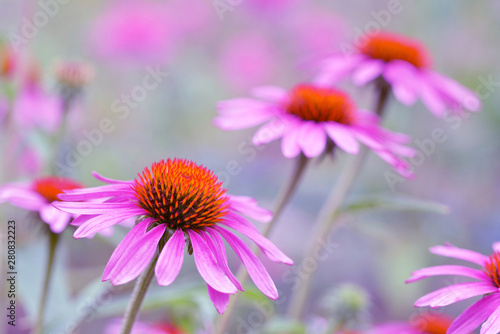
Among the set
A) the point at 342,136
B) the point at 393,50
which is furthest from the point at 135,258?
the point at 393,50

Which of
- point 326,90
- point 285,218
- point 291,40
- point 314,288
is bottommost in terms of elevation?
point 314,288

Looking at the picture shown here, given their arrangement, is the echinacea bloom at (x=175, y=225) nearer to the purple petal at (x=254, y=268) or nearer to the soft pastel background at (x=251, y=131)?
the purple petal at (x=254, y=268)

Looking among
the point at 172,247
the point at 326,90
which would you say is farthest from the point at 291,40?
the point at 172,247

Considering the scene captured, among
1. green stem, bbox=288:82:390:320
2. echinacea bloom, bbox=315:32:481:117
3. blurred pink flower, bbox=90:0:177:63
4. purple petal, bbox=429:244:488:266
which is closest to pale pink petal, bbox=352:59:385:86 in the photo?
echinacea bloom, bbox=315:32:481:117

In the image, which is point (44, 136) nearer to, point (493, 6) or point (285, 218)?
point (285, 218)

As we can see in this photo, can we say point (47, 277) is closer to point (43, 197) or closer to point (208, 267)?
point (43, 197)

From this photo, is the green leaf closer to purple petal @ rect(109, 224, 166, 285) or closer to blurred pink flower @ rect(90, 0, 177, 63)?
purple petal @ rect(109, 224, 166, 285)
